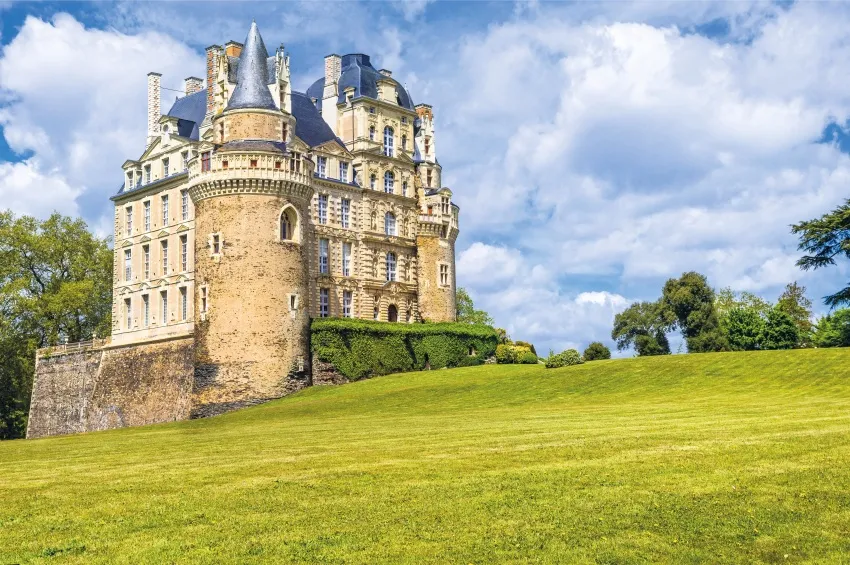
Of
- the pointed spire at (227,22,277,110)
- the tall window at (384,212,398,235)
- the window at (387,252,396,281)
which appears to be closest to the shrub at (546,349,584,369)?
the window at (387,252,396,281)

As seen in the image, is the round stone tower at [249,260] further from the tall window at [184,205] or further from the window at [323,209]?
the tall window at [184,205]

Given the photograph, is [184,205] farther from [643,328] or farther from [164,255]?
[643,328]

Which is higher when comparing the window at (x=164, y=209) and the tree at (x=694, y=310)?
the window at (x=164, y=209)

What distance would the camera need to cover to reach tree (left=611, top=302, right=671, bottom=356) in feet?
277

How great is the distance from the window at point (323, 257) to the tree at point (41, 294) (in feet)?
75.2

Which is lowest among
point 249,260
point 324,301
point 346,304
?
point 346,304

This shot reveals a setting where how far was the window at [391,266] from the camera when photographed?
230 feet

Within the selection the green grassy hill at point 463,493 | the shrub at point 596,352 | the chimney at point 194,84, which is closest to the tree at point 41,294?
the chimney at point 194,84

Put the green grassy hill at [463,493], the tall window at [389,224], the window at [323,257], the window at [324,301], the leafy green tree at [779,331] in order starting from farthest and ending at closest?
the tall window at [389,224]
the leafy green tree at [779,331]
the window at [323,257]
the window at [324,301]
the green grassy hill at [463,493]

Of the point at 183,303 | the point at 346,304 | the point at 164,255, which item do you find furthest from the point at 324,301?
the point at 164,255

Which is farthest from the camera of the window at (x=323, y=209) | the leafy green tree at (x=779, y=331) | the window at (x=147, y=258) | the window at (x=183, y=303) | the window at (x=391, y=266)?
the window at (x=391, y=266)

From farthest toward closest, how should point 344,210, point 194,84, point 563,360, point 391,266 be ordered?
point 194,84, point 391,266, point 344,210, point 563,360

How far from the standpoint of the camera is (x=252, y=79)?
5994 centimetres

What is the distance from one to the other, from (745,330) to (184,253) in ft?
127
